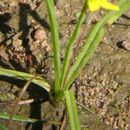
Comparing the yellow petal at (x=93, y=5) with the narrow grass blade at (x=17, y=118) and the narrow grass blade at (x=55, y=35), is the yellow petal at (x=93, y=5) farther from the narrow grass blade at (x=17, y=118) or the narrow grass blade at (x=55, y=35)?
the narrow grass blade at (x=17, y=118)

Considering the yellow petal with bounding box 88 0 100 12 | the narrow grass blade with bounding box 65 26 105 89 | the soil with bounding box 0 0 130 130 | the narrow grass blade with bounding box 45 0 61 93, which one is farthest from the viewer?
the soil with bounding box 0 0 130 130

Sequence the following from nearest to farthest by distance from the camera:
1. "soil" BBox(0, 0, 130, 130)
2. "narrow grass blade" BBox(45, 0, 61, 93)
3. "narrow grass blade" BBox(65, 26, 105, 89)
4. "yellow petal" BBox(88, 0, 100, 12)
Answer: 1. "yellow petal" BBox(88, 0, 100, 12)
2. "narrow grass blade" BBox(45, 0, 61, 93)
3. "narrow grass blade" BBox(65, 26, 105, 89)
4. "soil" BBox(0, 0, 130, 130)

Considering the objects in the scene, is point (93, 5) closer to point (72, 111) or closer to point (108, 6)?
point (108, 6)

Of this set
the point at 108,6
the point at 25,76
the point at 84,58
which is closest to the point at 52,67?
the point at 25,76

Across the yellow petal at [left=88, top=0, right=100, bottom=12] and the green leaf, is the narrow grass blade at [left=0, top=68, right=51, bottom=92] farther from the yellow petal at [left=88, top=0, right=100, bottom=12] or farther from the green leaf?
the yellow petal at [left=88, top=0, right=100, bottom=12]

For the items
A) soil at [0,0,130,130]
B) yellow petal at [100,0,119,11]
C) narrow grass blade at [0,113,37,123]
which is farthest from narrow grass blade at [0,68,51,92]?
yellow petal at [100,0,119,11]

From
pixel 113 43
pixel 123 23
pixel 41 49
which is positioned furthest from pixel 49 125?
pixel 123 23

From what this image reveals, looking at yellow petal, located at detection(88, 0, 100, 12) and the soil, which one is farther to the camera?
the soil

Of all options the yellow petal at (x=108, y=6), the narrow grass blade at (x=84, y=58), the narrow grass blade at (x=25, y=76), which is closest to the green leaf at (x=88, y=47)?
the narrow grass blade at (x=84, y=58)

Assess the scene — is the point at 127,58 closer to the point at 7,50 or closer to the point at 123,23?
the point at 123,23
